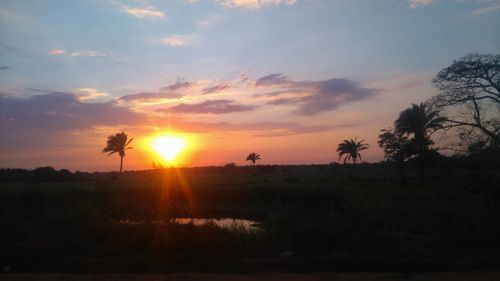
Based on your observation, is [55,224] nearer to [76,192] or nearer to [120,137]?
[76,192]

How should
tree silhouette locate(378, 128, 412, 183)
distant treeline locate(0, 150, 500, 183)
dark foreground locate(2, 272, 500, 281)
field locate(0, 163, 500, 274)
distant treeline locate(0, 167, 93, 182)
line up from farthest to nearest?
distant treeline locate(0, 167, 93, 182) → tree silhouette locate(378, 128, 412, 183) → distant treeline locate(0, 150, 500, 183) → field locate(0, 163, 500, 274) → dark foreground locate(2, 272, 500, 281)

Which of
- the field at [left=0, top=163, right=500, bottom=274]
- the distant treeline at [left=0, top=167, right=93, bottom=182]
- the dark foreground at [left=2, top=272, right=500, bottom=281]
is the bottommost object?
the dark foreground at [left=2, top=272, right=500, bottom=281]

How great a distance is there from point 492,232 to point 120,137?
7209cm

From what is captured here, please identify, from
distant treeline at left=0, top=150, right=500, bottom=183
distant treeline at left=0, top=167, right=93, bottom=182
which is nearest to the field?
distant treeline at left=0, top=150, right=500, bottom=183

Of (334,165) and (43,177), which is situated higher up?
(334,165)

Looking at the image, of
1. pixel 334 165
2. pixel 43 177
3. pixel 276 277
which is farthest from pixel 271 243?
pixel 334 165

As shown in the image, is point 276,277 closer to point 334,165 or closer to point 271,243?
point 271,243

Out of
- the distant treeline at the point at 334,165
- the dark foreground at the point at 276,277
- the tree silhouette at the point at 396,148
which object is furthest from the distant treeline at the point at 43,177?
the dark foreground at the point at 276,277

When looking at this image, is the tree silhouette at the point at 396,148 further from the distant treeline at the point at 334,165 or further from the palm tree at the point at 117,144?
the palm tree at the point at 117,144

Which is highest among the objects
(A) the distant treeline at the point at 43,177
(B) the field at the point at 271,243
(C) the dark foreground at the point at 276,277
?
(A) the distant treeline at the point at 43,177

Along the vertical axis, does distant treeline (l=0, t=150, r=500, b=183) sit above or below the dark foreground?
above

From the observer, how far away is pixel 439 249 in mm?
14391

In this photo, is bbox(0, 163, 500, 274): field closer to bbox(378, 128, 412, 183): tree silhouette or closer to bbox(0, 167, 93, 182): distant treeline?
bbox(378, 128, 412, 183): tree silhouette

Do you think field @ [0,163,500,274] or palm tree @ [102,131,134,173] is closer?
field @ [0,163,500,274]
